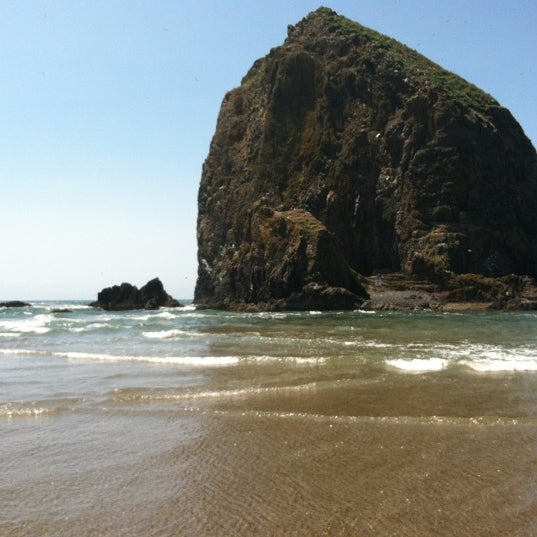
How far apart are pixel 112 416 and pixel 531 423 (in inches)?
274

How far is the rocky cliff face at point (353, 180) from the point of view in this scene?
6600 cm

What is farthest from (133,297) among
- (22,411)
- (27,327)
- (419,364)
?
(22,411)

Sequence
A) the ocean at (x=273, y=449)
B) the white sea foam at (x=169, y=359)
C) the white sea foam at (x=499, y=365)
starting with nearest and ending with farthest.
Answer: the ocean at (x=273, y=449)
the white sea foam at (x=499, y=365)
the white sea foam at (x=169, y=359)

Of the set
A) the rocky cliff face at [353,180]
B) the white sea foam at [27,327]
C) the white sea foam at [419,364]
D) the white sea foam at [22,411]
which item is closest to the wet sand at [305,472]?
the white sea foam at [22,411]

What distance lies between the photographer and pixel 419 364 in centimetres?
1500

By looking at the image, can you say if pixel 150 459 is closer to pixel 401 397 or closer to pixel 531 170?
pixel 401 397

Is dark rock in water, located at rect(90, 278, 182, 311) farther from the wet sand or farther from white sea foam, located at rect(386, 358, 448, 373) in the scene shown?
the wet sand

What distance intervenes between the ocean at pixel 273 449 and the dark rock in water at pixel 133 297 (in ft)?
215

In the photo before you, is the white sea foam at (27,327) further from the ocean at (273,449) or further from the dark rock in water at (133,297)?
the dark rock in water at (133,297)

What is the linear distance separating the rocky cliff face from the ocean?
152 feet

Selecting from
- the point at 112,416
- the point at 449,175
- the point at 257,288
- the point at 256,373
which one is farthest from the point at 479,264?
the point at 112,416

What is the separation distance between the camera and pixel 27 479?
252 inches

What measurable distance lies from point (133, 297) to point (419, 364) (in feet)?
231

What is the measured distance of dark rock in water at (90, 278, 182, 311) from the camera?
3142 inches
